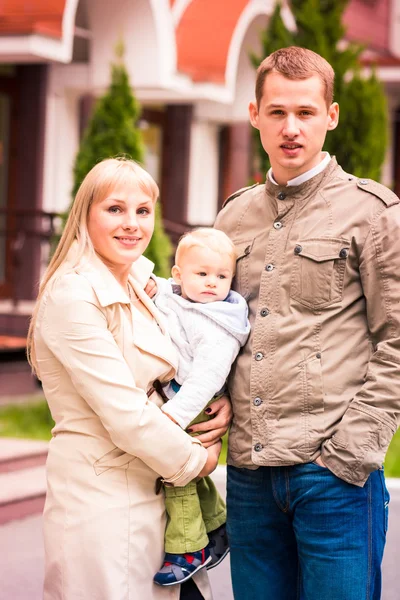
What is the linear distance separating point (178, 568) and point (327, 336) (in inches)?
34.6

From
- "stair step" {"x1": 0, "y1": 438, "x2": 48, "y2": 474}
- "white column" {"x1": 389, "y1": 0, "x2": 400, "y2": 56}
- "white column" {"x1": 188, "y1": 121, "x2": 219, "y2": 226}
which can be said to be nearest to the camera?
"stair step" {"x1": 0, "y1": 438, "x2": 48, "y2": 474}

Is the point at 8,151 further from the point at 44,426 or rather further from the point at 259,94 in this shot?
the point at 259,94

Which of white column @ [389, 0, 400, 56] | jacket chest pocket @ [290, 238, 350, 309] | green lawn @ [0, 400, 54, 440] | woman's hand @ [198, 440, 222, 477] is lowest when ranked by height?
green lawn @ [0, 400, 54, 440]

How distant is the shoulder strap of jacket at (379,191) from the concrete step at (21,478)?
13.4 ft

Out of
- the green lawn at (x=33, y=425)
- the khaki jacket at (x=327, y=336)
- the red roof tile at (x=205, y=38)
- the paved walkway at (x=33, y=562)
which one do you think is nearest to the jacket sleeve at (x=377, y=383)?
the khaki jacket at (x=327, y=336)

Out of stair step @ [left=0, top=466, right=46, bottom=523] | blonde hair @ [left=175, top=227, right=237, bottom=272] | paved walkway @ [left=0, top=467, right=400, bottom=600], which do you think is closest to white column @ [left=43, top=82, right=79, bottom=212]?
stair step @ [left=0, top=466, right=46, bottom=523]

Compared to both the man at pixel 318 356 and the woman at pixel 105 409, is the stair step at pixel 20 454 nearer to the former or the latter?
the woman at pixel 105 409

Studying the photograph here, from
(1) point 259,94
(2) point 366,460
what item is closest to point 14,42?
(1) point 259,94

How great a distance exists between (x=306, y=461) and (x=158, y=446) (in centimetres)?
45

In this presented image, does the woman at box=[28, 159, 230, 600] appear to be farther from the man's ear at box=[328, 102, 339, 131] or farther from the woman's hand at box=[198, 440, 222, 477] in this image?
the man's ear at box=[328, 102, 339, 131]

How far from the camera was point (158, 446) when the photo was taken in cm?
296

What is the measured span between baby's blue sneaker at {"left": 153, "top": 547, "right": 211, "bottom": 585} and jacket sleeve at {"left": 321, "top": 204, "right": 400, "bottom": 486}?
0.57 m

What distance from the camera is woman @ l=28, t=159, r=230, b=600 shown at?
116 inches

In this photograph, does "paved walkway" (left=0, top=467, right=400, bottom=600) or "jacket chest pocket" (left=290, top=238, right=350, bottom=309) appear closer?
"jacket chest pocket" (left=290, top=238, right=350, bottom=309)
